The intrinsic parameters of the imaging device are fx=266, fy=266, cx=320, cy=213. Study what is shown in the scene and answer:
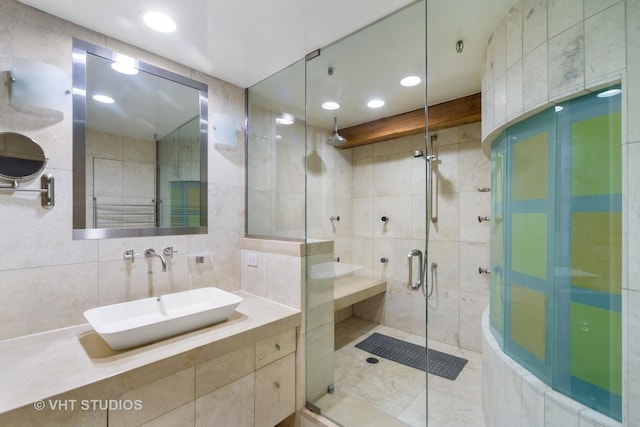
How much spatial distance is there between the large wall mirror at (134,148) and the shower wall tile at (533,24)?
2055 mm

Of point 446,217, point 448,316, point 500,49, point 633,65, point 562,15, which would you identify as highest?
point 500,49

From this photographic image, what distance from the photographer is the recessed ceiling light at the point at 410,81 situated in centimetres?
194

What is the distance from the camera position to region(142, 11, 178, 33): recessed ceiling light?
1.46 m

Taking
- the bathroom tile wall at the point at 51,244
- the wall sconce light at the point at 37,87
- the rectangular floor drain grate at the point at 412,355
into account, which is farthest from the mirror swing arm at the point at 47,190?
the rectangular floor drain grate at the point at 412,355

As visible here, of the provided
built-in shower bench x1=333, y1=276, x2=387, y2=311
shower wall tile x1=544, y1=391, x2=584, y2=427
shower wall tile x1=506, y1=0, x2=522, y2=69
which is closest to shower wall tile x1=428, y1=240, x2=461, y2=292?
built-in shower bench x1=333, y1=276, x2=387, y2=311

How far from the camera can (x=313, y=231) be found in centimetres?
211

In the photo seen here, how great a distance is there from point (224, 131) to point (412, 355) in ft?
8.13

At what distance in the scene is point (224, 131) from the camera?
2154 mm

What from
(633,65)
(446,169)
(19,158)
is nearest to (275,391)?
(19,158)

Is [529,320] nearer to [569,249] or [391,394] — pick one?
[569,249]

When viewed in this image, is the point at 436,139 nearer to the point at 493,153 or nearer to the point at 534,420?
the point at 493,153

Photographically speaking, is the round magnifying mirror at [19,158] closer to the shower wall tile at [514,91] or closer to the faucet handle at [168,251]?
the faucet handle at [168,251]

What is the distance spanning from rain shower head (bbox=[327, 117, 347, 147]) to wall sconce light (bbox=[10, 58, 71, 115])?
1.80m

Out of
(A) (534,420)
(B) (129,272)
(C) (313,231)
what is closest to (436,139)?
(C) (313,231)
